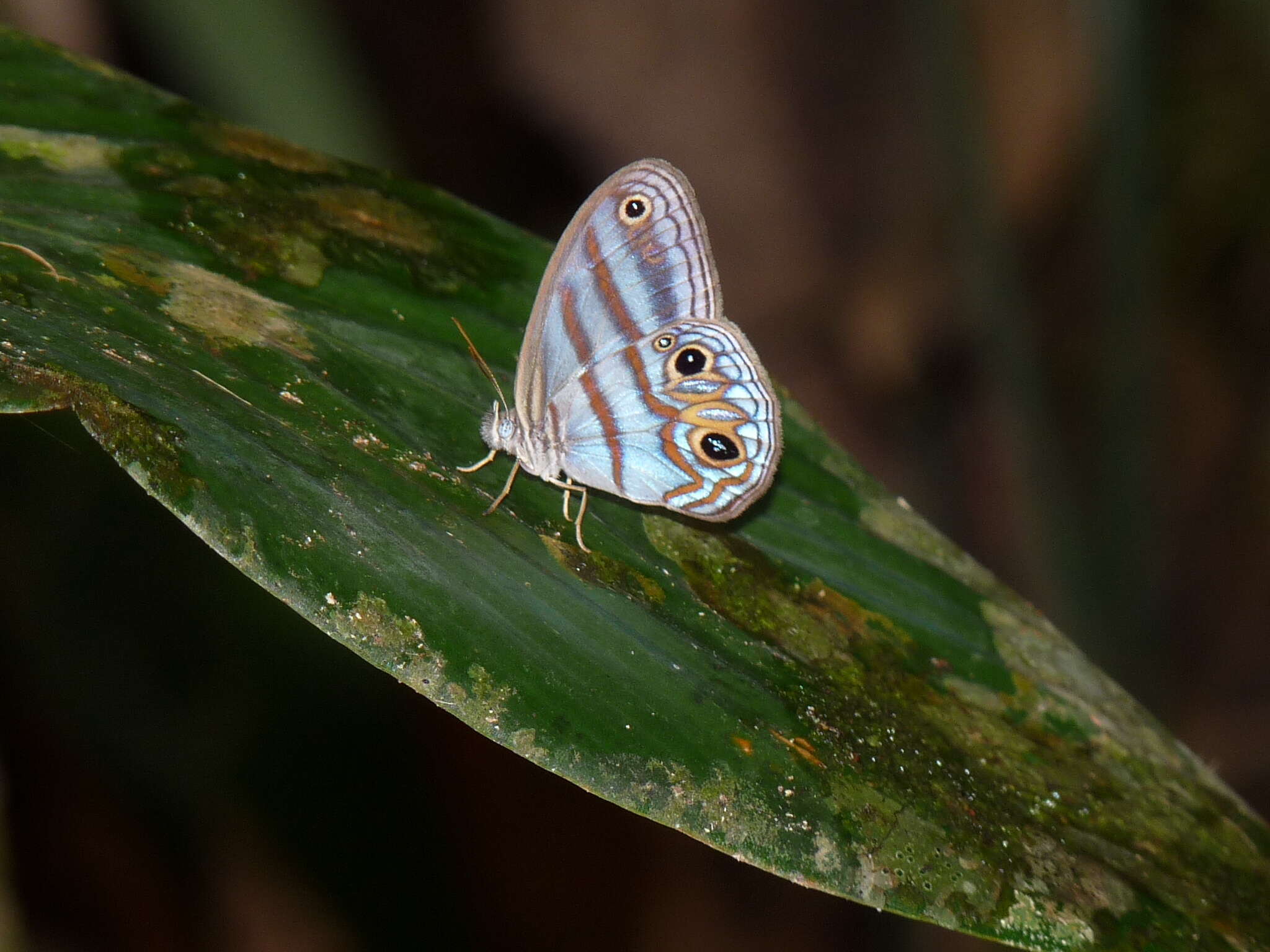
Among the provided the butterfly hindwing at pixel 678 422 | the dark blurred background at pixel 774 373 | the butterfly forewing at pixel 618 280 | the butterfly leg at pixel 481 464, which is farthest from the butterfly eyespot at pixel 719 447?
the dark blurred background at pixel 774 373

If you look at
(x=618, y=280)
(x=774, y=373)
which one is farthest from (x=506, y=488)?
(x=774, y=373)

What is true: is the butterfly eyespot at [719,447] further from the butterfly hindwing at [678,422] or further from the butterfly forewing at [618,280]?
the butterfly forewing at [618,280]

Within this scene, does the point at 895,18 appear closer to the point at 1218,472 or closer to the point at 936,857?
the point at 1218,472

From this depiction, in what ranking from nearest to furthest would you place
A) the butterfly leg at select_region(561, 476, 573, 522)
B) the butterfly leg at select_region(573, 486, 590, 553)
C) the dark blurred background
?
the butterfly leg at select_region(573, 486, 590, 553), the butterfly leg at select_region(561, 476, 573, 522), the dark blurred background

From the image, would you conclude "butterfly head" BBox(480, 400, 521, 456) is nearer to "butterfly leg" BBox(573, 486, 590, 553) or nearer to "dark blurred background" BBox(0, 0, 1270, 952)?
"butterfly leg" BBox(573, 486, 590, 553)

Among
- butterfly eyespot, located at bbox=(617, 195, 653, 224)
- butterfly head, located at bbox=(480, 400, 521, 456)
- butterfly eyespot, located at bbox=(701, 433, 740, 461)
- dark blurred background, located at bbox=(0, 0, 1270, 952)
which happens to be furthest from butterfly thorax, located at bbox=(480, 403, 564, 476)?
dark blurred background, located at bbox=(0, 0, 1270, 952)

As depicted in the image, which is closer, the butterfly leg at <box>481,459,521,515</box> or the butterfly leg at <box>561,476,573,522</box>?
the butterfly leg at <box>481,459,521,515</box>

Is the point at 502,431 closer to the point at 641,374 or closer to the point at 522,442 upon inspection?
the point at 522,442
